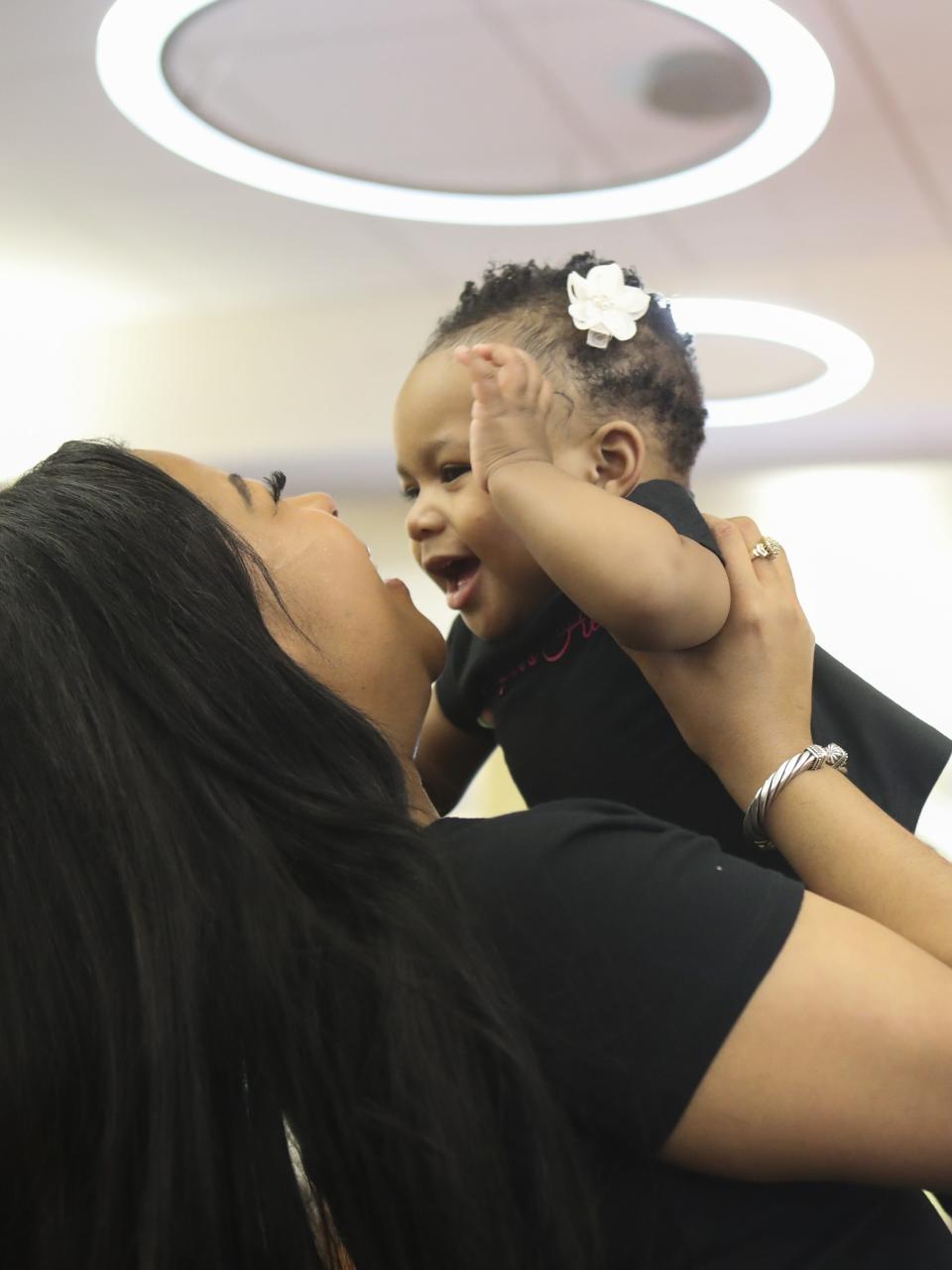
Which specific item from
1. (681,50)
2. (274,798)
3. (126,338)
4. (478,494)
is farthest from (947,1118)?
(126,338)

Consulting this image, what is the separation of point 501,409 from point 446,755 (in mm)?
544

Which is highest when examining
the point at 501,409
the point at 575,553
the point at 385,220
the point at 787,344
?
the point at 787,344

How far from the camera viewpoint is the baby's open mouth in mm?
1345

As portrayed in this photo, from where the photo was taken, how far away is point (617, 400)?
1.40m

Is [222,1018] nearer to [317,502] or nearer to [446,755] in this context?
[317,502]

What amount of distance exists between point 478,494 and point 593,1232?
789 millimetres

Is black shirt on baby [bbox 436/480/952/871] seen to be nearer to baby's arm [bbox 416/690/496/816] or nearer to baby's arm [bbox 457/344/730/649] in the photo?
baby's arm [bbox 457/344/730/649]

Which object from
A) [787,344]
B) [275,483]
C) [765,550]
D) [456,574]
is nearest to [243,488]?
[275,483]

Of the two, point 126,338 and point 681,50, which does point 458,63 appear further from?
point 126,338

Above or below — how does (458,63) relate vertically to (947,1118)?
above

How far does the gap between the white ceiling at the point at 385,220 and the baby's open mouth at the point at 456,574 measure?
3.39 ft

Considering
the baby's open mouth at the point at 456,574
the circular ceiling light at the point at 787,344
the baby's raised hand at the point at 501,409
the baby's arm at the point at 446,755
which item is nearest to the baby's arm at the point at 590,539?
the baby's raised hand at the point at 501,409

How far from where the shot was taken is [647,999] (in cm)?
68

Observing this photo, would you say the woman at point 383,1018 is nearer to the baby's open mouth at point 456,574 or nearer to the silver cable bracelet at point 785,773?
the silver cable bracelet at point 785,773
